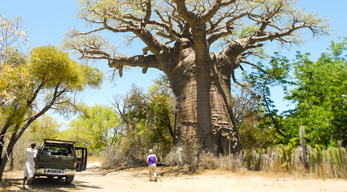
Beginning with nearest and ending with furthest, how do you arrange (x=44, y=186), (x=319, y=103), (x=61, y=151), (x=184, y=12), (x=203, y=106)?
(x=44, y=186)
(x=61, y=151)
(x=184, y=12)
(x=203, y=106)
(x=319, y=103)

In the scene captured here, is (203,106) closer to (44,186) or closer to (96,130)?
(44,186)

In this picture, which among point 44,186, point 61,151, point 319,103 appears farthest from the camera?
point 319,103

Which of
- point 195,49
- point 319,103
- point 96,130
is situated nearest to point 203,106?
point 195,49

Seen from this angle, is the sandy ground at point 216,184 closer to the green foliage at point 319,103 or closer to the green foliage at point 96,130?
the green foliage at point 319,103

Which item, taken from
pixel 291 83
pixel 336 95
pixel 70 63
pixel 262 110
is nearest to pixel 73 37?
pixel 70 63

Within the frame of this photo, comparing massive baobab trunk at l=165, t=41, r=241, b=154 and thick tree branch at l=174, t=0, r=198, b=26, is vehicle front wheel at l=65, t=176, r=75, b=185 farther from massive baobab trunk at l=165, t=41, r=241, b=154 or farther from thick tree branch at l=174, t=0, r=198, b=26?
thick tree branch at l=174, t=0, r=198, b=26

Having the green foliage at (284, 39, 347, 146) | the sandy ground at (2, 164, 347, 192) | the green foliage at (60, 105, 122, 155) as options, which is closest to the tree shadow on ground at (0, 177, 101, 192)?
the sandy ground at (2, 164, 347, 192)

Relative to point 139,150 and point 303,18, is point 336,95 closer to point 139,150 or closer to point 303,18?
point 303,18

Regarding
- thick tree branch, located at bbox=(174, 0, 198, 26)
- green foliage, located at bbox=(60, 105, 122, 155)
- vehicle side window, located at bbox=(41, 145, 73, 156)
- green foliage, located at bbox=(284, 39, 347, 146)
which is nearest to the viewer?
vehicle side window, located at bbox=(41, 145, 73, 156)

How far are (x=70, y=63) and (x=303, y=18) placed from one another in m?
11.7

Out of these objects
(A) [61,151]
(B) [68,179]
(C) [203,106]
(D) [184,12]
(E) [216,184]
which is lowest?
(E) [216,184]

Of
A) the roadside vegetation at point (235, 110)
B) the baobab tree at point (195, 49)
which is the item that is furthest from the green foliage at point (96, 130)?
the baobab tree at point (195, 49)

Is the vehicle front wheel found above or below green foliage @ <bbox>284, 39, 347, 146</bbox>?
below

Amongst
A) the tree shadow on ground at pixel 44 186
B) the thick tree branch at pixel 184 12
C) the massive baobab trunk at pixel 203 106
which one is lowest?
the tree shadow on ground at pixel 44 186
